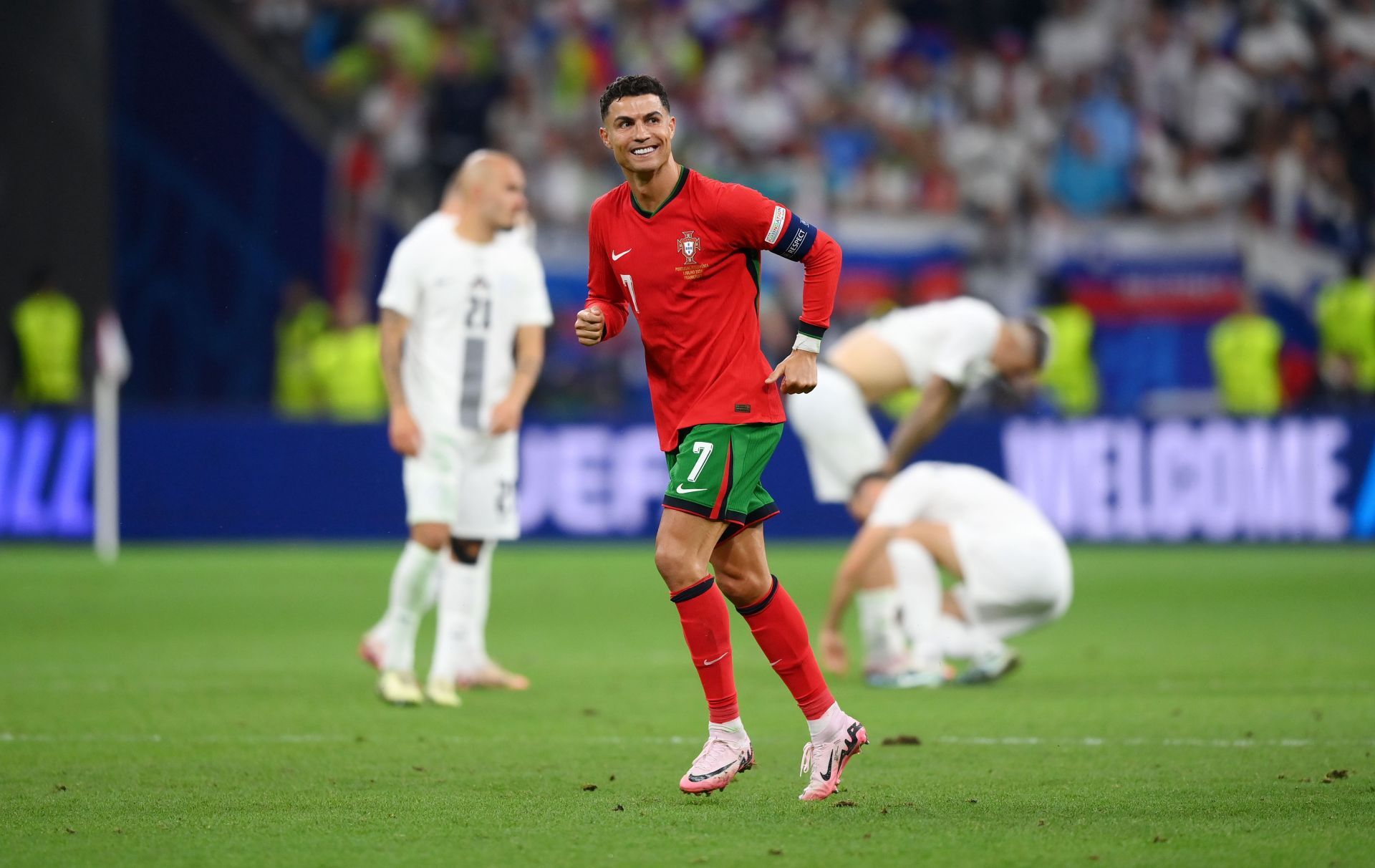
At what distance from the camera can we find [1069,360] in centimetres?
2028

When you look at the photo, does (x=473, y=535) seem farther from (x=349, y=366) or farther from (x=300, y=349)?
(x=300, y=349)

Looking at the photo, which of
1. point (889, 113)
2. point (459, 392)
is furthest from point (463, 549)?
point (889, 113)

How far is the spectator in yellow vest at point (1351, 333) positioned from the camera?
19.5 meters

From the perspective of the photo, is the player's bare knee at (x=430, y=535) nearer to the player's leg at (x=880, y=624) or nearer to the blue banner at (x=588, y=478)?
the player's leg at (x=880, y=624)

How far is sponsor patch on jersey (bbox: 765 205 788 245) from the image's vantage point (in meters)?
5.57

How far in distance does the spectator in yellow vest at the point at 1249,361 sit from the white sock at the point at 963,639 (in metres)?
11.7

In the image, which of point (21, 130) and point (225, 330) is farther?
point (225, 330)

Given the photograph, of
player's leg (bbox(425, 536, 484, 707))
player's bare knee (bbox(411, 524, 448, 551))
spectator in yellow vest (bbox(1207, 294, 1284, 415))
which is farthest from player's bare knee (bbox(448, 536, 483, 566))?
spectator in yellow vest (bbox(1207, 294, 1284, 415))

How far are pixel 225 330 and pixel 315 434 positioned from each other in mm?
5570

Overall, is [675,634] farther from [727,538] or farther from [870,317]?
[870,317]

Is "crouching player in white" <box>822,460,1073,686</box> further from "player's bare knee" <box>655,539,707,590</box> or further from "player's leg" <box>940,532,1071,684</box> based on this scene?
"player's bare knee" <box>655,539,707,590</box>

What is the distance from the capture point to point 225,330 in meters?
22.1

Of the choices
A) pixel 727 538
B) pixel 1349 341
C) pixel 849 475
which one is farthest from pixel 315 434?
pixel 727 538

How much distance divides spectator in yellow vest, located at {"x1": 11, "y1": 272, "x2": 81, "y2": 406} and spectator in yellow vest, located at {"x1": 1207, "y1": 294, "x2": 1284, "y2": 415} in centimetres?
1218
